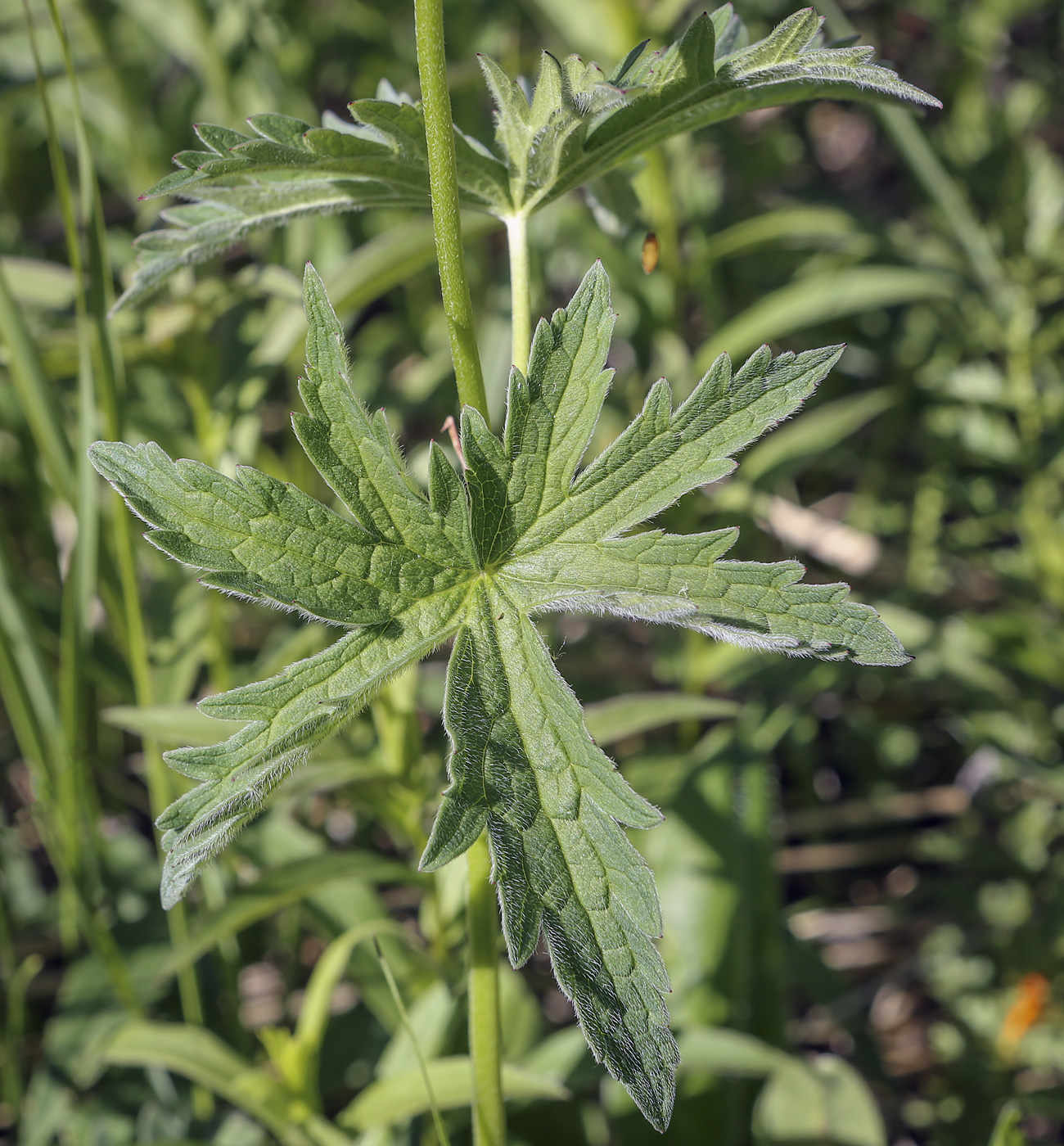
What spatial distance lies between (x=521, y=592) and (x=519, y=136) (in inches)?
18.1

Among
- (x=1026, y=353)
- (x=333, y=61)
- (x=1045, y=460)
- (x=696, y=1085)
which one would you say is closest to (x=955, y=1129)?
(x=696, y=1085)

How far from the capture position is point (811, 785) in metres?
2.55

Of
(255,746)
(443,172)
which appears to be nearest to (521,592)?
(255,746)

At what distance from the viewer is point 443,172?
0.89 m

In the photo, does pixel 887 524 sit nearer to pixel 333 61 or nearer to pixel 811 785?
pixel 811 785

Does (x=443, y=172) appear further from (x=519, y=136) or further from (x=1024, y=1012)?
(x=1024, y=1012)

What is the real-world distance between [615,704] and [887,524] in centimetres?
149

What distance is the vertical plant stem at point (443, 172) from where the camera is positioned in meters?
0.87

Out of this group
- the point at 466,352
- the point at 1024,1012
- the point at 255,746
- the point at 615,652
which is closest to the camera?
the point at 255,746

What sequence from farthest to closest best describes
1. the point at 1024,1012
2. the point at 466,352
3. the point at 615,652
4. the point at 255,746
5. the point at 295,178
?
the point at 615,652, the point at 1024,1012, the point at 295,178, the point at 466,352, the point at 255,746

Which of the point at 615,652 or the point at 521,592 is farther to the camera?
the point at 615,652

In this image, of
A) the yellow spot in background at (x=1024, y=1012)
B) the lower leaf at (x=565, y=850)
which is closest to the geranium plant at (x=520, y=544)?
the lower leaf at (x=565, y=850)

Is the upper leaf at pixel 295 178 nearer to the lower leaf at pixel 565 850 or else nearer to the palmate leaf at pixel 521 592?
the palmate leaf at pixel 521 592

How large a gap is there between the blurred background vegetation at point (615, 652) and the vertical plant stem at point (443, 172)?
395 millimetres
